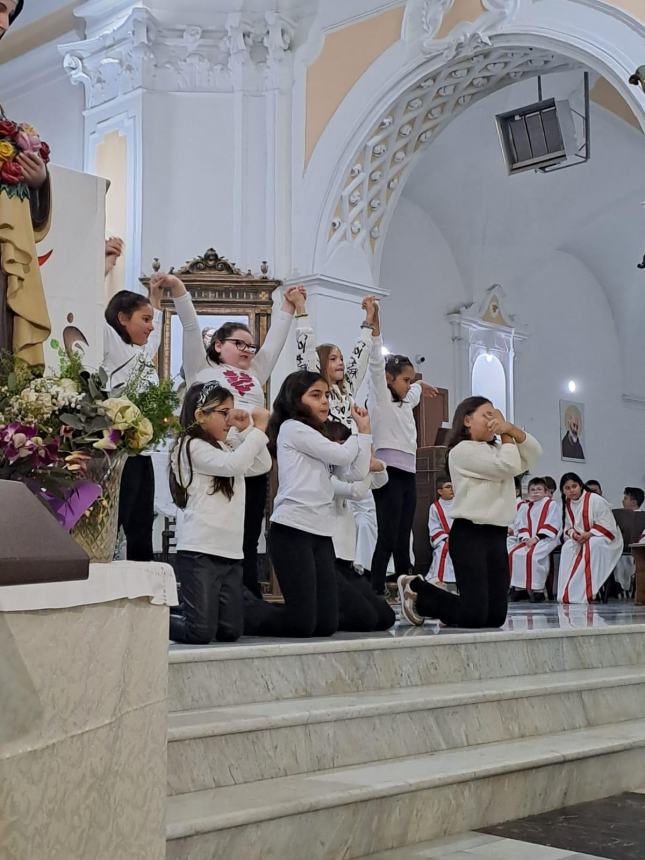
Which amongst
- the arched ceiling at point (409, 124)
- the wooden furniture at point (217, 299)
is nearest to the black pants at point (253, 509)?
the wooden furniture at point (217, 299)

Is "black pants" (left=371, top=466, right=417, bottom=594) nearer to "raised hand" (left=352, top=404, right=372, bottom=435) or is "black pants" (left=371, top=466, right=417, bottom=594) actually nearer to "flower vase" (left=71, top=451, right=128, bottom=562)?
"raised hand" (left=352, top=404, right=372, bottom=435)

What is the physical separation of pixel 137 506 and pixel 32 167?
6.24ft

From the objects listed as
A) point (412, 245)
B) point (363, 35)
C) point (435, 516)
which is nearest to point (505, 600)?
point (435, 516)

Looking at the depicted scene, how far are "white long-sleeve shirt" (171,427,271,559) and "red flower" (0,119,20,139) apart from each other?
1.48 metres

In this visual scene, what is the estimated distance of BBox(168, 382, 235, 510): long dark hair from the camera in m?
4.32

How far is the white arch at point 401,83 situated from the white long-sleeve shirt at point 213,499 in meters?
4.83

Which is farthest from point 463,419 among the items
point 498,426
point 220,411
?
point 220,411

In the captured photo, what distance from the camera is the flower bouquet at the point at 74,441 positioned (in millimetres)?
2068

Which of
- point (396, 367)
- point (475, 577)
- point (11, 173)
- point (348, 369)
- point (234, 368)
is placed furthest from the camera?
point (348, 369)

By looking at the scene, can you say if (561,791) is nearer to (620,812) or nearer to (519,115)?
(620,812)

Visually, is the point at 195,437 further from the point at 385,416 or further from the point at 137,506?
the point at 385,416

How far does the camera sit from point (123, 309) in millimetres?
4867

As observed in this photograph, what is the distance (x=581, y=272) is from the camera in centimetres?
1772

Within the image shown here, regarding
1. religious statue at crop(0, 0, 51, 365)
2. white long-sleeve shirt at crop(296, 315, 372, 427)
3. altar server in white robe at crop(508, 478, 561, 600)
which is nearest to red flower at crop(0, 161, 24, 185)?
religious statue at crop(0, 0, 51, 365)
